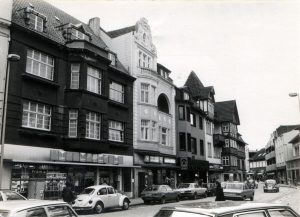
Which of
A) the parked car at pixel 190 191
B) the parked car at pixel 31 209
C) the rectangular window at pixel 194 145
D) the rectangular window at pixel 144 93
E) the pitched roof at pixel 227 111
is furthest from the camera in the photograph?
the pitched roof at pixel 227 111

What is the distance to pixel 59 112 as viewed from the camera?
23.7 m

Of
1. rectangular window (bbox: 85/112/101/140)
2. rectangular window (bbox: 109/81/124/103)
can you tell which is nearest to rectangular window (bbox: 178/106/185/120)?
rectangular window (bbox: 109/81/124/103)

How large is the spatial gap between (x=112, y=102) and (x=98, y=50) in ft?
15.2

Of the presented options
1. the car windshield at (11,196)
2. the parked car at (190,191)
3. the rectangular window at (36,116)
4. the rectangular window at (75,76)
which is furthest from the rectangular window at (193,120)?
the car windshield at (11,196)

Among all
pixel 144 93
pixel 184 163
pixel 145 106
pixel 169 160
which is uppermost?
pixel 144 93

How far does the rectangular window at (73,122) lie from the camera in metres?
24.2

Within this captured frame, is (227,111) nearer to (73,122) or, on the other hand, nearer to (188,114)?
(188,114)

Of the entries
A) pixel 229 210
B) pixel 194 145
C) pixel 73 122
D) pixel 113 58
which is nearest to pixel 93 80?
pixel 73 122

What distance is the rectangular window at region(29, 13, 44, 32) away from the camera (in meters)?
23.1

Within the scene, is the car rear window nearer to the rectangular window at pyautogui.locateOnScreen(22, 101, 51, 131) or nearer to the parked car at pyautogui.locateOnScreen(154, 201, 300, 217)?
the parked car at pyautogui.locateOnScreen(154, 201, 300, 217)

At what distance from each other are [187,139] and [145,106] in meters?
10.1

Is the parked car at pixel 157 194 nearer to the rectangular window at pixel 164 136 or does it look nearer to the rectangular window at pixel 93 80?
the rectangular window at pixel 93 80

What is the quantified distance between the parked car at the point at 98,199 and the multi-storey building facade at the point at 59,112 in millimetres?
3531

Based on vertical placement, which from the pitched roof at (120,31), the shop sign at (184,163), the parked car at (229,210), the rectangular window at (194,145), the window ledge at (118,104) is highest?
the pitched roof at (120,31)
